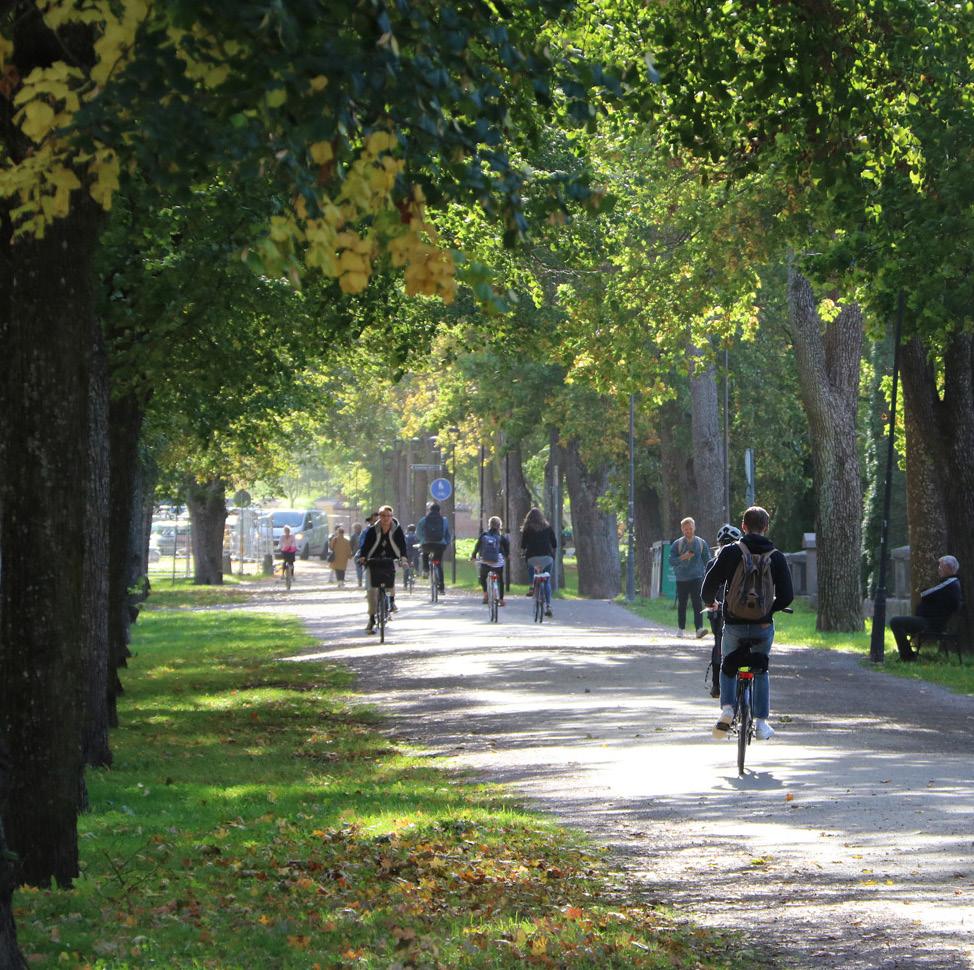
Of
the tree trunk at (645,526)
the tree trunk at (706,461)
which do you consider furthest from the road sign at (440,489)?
the tree trunk at (706,461)

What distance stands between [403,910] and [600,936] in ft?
3.35

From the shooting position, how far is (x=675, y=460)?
175 ft

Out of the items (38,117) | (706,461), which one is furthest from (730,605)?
(706,461)

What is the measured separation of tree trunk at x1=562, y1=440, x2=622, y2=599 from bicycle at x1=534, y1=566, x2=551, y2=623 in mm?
22309

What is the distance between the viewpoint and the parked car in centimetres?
10269

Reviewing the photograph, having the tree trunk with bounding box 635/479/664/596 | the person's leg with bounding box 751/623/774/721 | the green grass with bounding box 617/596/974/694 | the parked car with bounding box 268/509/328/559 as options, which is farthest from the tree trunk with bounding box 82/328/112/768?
the parked car with bounding box 268/509/328/559

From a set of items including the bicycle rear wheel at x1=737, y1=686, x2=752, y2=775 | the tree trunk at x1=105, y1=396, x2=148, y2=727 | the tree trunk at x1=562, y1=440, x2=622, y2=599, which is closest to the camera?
the bicycle rear wheel at x1=737, y1=686, x2=752, y2=775

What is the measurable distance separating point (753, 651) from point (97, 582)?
488 cm

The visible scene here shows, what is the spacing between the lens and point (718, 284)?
28.0 meters

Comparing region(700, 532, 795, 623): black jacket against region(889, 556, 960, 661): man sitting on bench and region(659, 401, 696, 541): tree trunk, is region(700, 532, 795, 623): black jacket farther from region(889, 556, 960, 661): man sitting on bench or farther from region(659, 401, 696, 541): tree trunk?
region(659, 401, 696, 541): tree trunk

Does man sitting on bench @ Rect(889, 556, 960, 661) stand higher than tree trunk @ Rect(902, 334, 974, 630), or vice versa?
tree trunk @ Rect(902, 334, 974, 630)

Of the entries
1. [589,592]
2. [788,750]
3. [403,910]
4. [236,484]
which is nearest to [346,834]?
[403,910]

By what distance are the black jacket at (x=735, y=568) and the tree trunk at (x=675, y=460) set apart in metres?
37.6

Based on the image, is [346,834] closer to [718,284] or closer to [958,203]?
[958,203]
